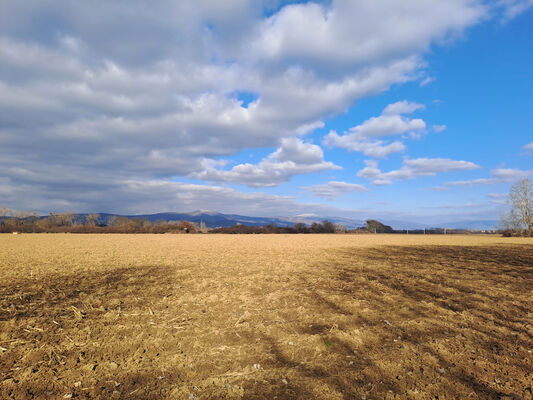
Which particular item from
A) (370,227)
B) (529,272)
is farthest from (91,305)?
(370,227)

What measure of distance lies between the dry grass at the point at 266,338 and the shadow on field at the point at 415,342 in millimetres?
31

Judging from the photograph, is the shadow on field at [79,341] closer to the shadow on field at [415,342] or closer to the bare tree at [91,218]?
the shadow on field at [415,342]

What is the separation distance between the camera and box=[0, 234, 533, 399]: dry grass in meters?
4.52

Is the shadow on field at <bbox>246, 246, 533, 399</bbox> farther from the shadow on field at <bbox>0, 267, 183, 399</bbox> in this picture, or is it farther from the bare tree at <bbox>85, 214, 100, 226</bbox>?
the bare tree at <bbox>85, 214, 100, 226</bbox>

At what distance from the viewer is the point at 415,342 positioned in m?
5.99

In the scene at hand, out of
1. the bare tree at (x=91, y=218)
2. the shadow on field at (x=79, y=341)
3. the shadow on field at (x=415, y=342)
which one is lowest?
the shadow on field at (x=79, y=341)

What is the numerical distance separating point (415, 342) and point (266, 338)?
3.49 m

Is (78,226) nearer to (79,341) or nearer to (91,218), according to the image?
(91,218)

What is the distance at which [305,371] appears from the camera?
495 centimetres

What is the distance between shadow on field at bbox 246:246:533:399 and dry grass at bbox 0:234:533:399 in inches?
1.2

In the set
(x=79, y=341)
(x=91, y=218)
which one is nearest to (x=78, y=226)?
(x=91, y=218)

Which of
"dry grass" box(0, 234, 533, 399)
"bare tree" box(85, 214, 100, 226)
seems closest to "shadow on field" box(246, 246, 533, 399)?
"dry grass" box(0, 234, 533, 399)

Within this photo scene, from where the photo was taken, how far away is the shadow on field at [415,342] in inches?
175

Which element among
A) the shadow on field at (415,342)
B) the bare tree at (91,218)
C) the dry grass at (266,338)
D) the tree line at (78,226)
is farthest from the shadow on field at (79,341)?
the bare tree at (91,218)
